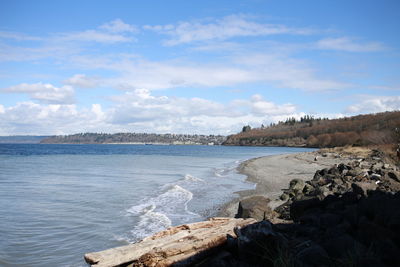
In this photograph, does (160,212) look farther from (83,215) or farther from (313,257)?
(313,257)

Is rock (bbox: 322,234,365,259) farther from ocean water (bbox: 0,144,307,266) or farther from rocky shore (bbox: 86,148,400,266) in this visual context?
ocean water (bbox: 0,144,307,266)

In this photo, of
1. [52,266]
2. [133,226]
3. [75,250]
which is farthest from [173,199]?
[52,266]

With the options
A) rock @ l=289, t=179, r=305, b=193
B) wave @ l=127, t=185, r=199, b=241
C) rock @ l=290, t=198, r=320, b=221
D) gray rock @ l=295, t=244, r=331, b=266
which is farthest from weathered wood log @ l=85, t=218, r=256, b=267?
rock @ l=289, t=179, r=305, b=193

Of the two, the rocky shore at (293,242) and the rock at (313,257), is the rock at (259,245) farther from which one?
the rock at (313,257)

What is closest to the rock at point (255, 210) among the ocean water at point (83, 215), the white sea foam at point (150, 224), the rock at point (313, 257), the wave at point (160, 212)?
the ocean water at point (83, 215)

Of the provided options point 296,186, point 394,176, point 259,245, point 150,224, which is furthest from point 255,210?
point 394,176

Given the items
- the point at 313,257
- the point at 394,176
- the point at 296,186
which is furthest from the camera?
the point at 296,186

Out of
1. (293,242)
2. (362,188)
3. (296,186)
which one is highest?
(362,188)

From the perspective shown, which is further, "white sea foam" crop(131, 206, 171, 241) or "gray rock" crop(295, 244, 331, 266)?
"white sea foam" crop(131, 206, 171, 241)

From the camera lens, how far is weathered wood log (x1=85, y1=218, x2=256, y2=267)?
5312 millimetres

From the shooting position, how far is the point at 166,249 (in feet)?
17.8

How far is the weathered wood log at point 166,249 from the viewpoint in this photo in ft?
17.4

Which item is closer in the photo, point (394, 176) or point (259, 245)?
point (259, 245)

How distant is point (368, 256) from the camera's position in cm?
457
